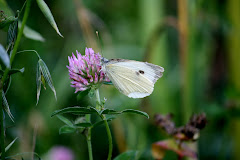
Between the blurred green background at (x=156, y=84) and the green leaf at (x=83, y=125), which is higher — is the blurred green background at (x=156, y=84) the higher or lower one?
the higher one

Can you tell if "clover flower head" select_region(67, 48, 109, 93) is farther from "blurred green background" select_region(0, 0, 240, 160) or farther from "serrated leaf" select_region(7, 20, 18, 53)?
"blurred green background" select_region(0, 0, 240, 160)

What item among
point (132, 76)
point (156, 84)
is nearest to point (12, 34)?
point (132, 76)

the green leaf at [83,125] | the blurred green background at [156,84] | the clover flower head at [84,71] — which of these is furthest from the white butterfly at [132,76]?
the blurred green background at [156,84]

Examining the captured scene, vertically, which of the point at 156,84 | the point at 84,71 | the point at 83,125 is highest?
the point at 156,84

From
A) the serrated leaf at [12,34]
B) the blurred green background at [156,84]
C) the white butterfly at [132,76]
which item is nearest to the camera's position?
the serrated leaf at [12,34]

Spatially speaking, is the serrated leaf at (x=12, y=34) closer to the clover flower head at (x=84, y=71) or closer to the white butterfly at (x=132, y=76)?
the clover flower head at (x=84, y=71)

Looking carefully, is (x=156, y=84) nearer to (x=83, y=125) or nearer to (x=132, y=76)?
(x=132, y=76)

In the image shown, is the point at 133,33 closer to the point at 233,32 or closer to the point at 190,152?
the point at 233,32
